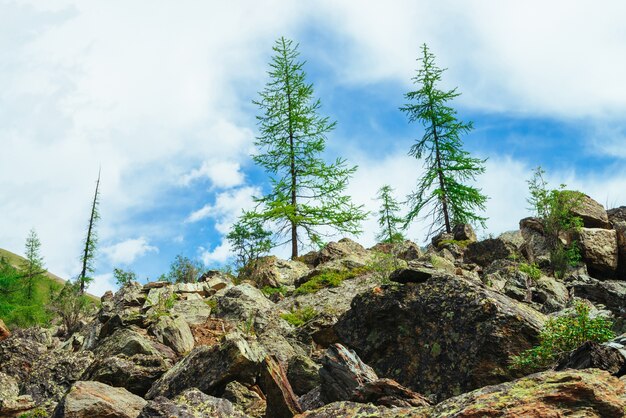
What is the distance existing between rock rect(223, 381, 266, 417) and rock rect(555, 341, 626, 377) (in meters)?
4.56

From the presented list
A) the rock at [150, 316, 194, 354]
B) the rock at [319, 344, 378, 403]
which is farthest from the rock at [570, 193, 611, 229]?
the rock at [319, 344, 378, 403]

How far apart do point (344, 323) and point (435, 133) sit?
30332 millimetres

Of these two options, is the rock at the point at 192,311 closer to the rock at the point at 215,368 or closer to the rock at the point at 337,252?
the rock at the point at 215,368

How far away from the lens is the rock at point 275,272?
2328 centimetres

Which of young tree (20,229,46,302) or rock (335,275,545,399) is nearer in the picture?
rock (335,275,545,399)

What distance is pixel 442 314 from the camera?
28.8 ft

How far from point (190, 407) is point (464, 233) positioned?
2253 centimetres

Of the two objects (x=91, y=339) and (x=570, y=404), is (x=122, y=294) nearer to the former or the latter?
(x=91, y=339)

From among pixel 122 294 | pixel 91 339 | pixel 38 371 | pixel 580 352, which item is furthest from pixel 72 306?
pixel 580 352

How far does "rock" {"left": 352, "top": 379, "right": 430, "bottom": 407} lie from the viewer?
6465 millimetres

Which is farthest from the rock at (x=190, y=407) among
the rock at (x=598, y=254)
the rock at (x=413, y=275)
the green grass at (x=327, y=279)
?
the rock at (x=598, y=254)

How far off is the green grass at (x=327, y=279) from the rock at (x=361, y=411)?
13.1 meters

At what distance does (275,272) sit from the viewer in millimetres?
23938

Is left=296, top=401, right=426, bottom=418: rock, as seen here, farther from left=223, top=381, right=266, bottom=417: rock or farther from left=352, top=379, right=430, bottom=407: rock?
left=223, top=381, right=266, bottom=417: rock
